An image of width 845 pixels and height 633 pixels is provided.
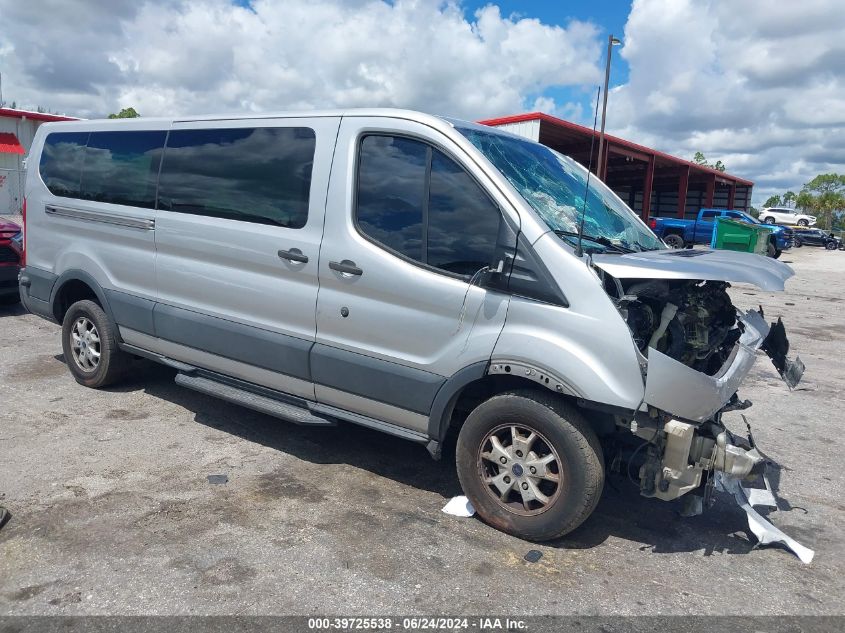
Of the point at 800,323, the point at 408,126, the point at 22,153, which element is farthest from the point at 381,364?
the point at 22,153

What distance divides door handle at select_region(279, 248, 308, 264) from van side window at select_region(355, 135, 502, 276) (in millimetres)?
437

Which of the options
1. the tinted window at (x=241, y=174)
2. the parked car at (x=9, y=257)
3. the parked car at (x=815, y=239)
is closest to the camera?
the tinted window at (x=241, y=174)

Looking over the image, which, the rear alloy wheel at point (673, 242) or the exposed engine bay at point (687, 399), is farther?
the rear alloy wheel at point (673, 242)

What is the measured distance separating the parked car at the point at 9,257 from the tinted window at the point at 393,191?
21.7ft

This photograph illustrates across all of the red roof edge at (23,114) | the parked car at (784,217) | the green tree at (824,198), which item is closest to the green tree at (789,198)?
the green tree at (824,198)

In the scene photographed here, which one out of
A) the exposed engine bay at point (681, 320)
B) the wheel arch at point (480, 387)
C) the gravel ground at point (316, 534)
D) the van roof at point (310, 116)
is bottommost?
the gravel ground at point (316, 534)

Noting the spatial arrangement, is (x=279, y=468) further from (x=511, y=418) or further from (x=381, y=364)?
(x=511, y=418)

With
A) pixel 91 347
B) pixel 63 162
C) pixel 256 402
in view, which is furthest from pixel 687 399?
pixel 63 162

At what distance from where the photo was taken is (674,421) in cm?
317

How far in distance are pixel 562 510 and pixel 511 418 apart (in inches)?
20.7

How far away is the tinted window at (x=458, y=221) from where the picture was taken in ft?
11.4

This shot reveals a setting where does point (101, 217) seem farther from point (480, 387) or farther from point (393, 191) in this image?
point (480, 387)

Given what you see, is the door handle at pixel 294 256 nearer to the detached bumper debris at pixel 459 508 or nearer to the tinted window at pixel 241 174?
the tinted window at pixel 241 174

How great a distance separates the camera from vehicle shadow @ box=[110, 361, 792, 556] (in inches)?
143
